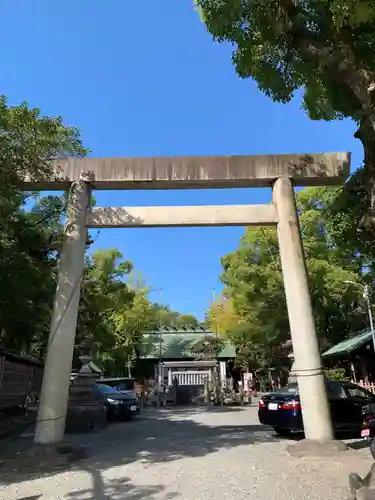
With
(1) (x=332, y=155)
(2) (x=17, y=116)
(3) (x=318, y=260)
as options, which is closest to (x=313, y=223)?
(3) (x=318, y=260)

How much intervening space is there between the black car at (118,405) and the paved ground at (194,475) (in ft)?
25.7

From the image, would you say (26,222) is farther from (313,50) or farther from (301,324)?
(313,50)

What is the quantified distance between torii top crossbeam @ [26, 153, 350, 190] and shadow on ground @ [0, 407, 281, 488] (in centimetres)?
554

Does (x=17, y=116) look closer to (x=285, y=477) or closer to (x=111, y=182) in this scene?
(x=111, y=182)

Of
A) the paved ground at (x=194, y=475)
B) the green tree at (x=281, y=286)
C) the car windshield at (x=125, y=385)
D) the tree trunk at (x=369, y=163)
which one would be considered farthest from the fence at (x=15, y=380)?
the green tree at (x=281, y=286)

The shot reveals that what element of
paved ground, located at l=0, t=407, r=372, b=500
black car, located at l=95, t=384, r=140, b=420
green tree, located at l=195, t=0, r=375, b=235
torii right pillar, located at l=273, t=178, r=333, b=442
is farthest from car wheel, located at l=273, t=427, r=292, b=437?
black car, located at l=95, t=384, r=140, b=420

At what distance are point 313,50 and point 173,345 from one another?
33.6 metres

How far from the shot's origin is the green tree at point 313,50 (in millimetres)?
6625

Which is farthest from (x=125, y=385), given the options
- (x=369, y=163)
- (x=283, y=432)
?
(x=369, y=163)

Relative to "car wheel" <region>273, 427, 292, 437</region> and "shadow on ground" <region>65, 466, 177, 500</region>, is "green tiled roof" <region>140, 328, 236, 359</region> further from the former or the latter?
"shadow on ground" <region>65, 466, 177, 500</region>

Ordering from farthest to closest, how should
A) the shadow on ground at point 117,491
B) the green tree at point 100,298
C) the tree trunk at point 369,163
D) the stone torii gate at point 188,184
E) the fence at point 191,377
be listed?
the fence at point 191,377 < the green tree at point 100,298 < the stone torii gate at point 188,184 < the tree trunk at point 369,163 < the shadow on ground at point 117,491

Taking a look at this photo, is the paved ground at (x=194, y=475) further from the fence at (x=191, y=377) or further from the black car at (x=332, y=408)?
the fence at (x=191, y=377)

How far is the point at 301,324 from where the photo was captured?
865 cm

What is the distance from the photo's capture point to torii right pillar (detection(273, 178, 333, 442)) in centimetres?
813
